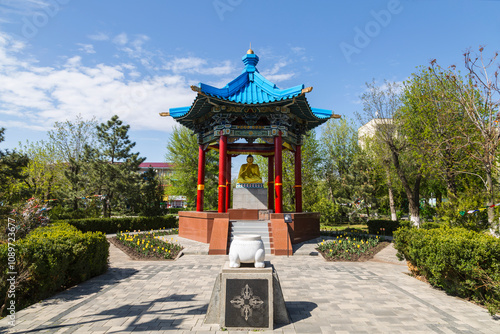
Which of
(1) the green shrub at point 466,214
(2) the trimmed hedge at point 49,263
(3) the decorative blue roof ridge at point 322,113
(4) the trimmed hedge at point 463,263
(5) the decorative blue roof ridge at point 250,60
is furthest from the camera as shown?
(5) the decorative blue roof ridge at point 250,60

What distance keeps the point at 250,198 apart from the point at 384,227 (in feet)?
32.6

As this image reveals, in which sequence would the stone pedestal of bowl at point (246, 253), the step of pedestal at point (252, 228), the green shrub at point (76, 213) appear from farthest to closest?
1. the green shrub at point (76, 213)
2. the step of pedestal at point (252, 228)
3. the stone pedestal of bowl at point (246, 253)

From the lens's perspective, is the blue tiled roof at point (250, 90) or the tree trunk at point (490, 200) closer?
the tree trunk at point (490, 200)

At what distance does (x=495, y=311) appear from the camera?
4910 millimetres

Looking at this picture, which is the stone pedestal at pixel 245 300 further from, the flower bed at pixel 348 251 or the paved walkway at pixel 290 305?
the flower bed at pixel 348 251

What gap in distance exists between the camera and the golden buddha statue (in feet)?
50.5

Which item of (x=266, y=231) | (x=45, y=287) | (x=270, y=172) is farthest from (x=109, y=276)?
(x=270, y=172)

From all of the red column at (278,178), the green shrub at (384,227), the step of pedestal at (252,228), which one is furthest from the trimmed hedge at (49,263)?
the green shrub at (384,227)

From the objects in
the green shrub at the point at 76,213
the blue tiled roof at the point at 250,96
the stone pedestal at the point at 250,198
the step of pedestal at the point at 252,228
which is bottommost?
the step of pedestal at the point at 252,228

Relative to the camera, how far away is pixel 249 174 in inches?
611

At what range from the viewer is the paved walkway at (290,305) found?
4.50 m

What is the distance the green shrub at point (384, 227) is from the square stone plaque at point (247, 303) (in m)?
16.3

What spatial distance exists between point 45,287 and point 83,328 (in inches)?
86.0

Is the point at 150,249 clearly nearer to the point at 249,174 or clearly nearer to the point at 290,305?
the point at 249,174
